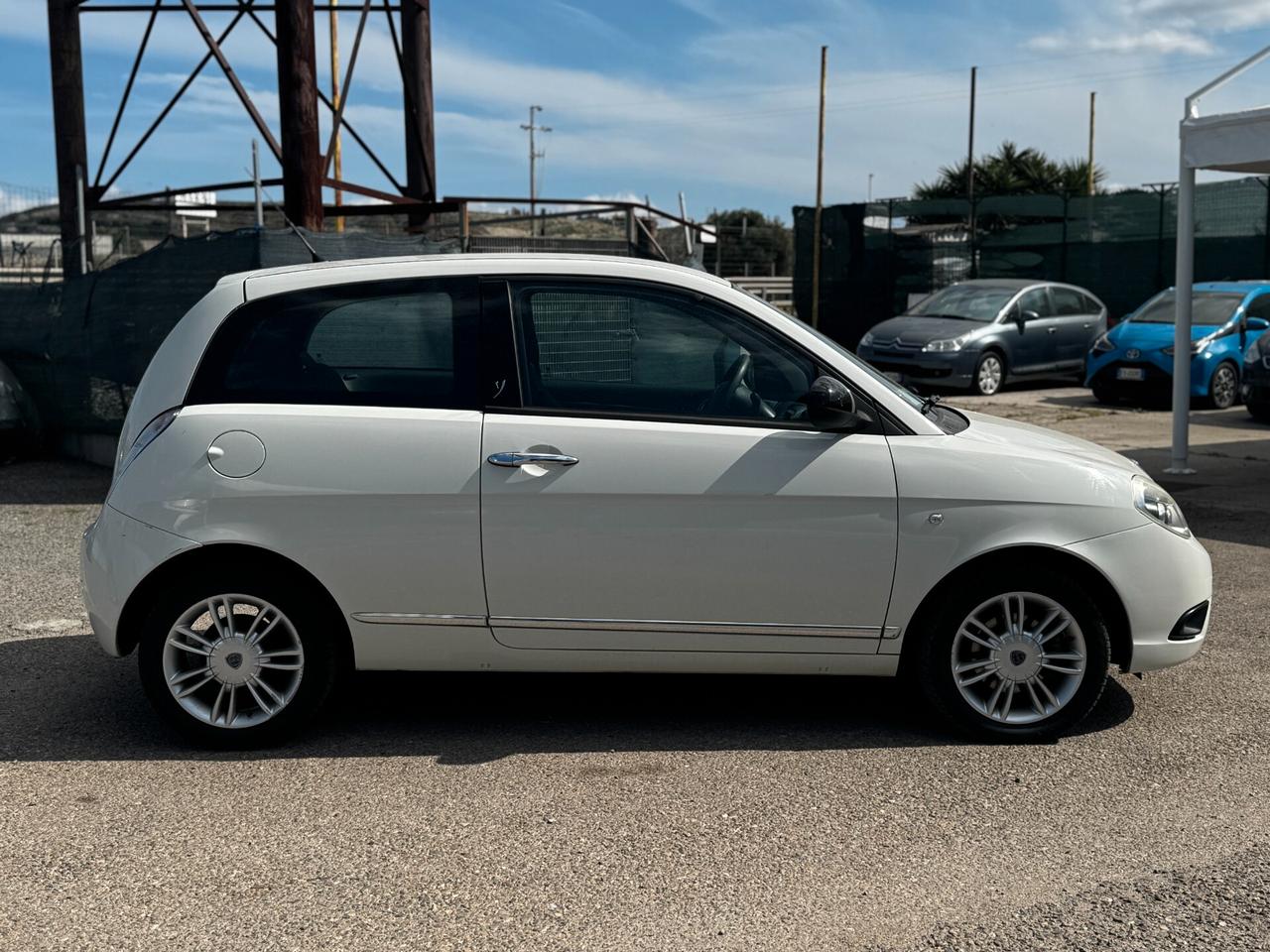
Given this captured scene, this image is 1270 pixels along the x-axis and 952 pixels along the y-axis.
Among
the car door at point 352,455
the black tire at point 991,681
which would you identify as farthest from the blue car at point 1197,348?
the car door at point 352,455

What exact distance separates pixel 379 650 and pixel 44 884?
4.57 feet

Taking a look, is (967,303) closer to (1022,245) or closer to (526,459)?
(1022,245)

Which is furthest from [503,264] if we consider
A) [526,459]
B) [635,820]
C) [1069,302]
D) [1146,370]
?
[1069,302]

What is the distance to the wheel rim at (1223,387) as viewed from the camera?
17047 millimetres

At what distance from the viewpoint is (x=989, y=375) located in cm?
1886

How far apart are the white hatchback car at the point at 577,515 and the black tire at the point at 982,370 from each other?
46.0ft

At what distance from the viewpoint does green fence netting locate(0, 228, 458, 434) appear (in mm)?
10039

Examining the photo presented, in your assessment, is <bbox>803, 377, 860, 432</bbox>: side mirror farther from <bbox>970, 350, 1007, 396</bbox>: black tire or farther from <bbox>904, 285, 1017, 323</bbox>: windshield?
<bbox>904, 285, 1017, 323</bbox>: windshield

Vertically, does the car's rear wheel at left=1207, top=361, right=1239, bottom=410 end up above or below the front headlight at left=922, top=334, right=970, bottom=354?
below

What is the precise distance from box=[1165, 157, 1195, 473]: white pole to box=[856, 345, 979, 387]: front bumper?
7.09m

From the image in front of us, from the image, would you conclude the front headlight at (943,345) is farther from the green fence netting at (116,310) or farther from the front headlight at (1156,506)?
the front headlight at (1156,506)

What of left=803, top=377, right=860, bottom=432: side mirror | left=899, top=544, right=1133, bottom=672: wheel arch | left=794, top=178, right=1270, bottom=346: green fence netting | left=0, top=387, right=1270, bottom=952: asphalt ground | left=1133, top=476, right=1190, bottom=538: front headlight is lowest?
left=0, top=387, right=1270, bottom=952: asphalt ground

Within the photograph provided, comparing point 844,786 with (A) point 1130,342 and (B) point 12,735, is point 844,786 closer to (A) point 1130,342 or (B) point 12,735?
(B) point 12,735

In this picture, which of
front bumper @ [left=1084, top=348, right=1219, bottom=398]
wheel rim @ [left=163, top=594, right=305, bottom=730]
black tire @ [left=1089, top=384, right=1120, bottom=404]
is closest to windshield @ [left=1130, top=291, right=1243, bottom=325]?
front bumper @ [left=1084, top=348, right=1219, bottom=398]
